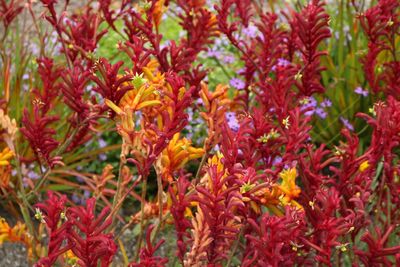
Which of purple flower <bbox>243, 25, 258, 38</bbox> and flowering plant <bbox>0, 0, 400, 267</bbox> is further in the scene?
purple flower <bbox>243, 25, 258, 38</bbox>

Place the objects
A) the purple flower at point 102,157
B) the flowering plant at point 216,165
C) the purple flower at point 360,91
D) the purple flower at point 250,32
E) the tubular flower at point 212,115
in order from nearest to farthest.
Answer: the flowering plant at point 216,165
the tubular flower at point 212,115
the purple flower at point 360,91
the purple flower at point 102,157
the purple flower at point 250,32

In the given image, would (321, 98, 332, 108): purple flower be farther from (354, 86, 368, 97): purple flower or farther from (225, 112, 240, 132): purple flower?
(225, 112, 240, 132): purple flower

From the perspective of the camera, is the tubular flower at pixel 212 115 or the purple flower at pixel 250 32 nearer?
the tubular flower at pixel 212 115

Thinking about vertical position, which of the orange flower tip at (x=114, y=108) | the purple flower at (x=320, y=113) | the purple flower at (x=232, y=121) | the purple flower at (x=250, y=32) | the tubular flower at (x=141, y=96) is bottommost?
the orange flower tip at (x=114, y=108)

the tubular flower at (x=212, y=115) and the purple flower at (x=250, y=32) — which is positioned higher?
the purple flower at (x=250, y=32)

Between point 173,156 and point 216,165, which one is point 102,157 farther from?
point 216,165

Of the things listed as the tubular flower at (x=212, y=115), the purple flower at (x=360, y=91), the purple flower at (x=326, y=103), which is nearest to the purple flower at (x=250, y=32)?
the purple flower at (x=326, y=103)

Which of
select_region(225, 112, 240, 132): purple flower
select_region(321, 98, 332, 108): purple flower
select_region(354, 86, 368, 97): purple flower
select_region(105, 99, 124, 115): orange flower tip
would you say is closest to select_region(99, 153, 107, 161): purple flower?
select_region(225, 112, 240, 132): purple flower

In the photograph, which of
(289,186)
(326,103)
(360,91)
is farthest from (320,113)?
(289,186)

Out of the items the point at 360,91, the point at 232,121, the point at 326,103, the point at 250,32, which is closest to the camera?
the point at 232,121

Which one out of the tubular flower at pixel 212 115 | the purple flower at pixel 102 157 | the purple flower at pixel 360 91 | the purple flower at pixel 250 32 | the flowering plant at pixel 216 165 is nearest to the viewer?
the flowering plant at pixel 216 165

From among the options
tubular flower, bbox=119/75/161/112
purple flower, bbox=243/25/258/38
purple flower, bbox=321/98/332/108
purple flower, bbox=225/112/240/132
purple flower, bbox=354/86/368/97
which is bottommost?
tubular flower, bbox=119/75/161/112

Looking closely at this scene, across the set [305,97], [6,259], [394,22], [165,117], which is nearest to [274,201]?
[165,117]

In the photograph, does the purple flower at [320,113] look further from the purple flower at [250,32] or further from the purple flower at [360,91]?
the purple flower at [250,32]
